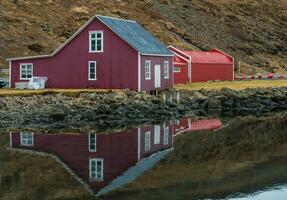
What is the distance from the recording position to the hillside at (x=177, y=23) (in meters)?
72.0

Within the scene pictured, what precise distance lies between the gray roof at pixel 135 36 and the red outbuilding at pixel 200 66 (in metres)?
9.89

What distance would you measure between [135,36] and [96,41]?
3.26 metres

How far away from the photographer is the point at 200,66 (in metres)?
61.7

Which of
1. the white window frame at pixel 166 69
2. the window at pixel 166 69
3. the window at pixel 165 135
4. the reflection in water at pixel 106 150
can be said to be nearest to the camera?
the reflection in water at pixel 106 150

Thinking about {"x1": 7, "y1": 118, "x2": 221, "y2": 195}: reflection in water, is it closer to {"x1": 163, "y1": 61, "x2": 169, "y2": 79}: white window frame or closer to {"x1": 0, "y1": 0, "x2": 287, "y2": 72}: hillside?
{"x1": 163, "y1": 61, "x2": 169, "y2": 79}: white window frame

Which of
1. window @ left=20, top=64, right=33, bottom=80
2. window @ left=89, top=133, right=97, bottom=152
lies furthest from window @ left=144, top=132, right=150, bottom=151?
window @ left=20, top=64, right=33, bottom=80

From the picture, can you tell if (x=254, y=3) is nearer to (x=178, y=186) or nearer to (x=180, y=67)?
(x=180, y=67)

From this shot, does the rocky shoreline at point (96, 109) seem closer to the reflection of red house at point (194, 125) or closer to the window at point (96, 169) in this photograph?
the reflection of red house at point (194, 125)

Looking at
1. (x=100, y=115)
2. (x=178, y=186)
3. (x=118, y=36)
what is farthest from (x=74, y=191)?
(x=118, y=36)

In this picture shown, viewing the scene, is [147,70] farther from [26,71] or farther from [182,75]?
[182,75]

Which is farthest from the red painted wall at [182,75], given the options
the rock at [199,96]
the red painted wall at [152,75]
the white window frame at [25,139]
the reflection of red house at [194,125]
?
the white window frame at [25,139]

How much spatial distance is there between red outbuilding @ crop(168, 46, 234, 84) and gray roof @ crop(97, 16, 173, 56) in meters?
9.89

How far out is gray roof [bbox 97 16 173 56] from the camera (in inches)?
1736

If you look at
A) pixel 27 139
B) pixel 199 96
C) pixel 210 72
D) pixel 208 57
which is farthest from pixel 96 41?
pixel 208 57
